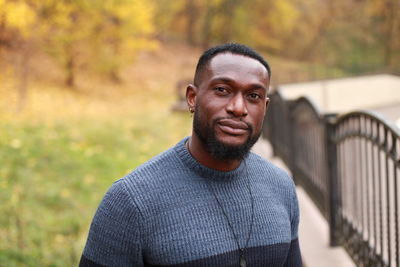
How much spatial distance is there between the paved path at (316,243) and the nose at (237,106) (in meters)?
2.81

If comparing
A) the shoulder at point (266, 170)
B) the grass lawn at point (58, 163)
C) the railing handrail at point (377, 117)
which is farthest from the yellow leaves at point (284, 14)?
the shoulder at point (266, 170)

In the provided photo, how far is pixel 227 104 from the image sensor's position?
5.78 feet

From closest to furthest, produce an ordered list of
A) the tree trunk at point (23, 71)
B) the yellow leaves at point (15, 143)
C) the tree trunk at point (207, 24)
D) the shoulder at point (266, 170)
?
the shoulder at point (266, 170)
the yellow leaves at point (15, 143)
the tree trunk at point (23, 71)
the tree trunk at point (207, 24)

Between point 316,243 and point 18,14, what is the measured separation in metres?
9.06

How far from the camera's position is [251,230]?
182cm

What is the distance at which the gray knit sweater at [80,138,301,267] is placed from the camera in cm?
169

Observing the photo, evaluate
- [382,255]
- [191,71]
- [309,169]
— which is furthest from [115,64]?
[382,255]

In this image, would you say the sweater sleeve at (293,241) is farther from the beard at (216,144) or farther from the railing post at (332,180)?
the railing post at (332,180)

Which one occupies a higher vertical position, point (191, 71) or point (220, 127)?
point (191, 71)

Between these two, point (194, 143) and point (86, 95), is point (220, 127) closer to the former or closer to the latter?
point (194, 143)

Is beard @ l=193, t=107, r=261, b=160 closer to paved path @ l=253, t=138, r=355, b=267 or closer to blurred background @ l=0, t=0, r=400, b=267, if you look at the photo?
paved path @ l=253, t=138, r=355, b=267

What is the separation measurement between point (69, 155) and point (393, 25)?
3082 centimetres

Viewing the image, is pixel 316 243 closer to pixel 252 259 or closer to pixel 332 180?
pixel 332 180

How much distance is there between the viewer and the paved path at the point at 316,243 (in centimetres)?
426
